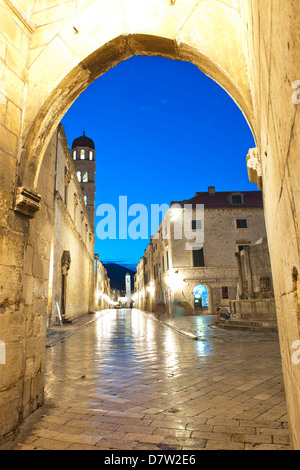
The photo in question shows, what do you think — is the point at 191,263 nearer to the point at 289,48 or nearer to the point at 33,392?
the point at 33,392

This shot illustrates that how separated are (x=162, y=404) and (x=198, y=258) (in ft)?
74.8

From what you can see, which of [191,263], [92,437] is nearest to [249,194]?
[191,263]

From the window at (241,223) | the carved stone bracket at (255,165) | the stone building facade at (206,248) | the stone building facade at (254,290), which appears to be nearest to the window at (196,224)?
the stone building facade at (206,248)

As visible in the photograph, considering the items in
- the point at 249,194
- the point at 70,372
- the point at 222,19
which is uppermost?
the point at 249,194

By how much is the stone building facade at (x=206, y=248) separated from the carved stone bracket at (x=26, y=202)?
2239 centimetres

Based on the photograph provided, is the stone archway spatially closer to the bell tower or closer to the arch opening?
the arch opening

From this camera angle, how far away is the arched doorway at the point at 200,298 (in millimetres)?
25133

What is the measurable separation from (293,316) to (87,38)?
12.3ft

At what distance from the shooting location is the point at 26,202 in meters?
3.25

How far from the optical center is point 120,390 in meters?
4.16

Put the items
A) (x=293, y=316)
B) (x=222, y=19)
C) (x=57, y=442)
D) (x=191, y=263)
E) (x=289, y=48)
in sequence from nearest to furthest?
(x=289, y=48) < (x=293, y=316) < (x=57, y=442) < (x=222, y=19) < (x=191, y=263)

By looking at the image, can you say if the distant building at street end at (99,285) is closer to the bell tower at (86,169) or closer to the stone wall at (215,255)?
the bell tower at (86,169)

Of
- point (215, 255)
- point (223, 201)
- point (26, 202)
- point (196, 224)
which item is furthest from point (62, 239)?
point (223, 201)
